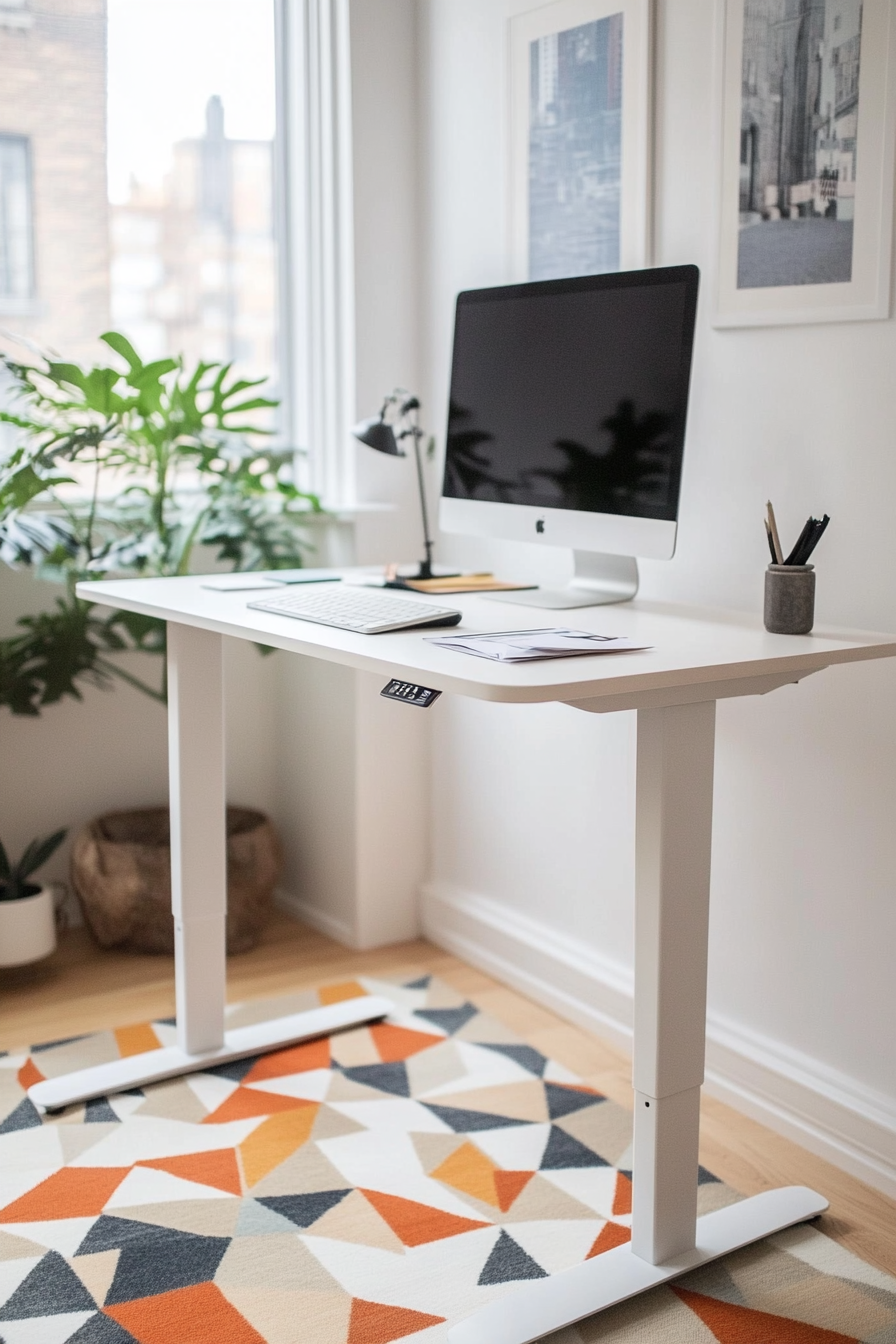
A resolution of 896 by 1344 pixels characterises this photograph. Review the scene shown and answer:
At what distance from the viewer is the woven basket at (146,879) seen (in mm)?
2824

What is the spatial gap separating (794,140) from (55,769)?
78.1 inches

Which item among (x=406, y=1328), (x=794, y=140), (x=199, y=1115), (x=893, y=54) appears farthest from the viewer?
(x=199, y=1115)

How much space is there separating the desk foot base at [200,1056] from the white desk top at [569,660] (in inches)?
31.7

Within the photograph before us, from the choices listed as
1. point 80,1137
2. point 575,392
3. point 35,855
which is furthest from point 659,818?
point 35,855

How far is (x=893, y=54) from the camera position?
1.84 metres

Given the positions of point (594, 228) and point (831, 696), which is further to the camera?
point (594, 228)

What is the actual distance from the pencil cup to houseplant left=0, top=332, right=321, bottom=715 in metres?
1.21

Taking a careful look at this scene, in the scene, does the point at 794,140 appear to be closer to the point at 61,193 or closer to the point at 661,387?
the point at 661,387

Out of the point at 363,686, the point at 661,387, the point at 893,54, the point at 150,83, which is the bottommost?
the point at 363,686

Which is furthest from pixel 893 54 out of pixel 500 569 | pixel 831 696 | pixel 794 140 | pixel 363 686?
pixel 363 686

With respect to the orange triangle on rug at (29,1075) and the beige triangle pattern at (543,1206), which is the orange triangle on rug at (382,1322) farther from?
the orange triangle on rug at (29,1075)

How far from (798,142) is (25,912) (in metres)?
1.95

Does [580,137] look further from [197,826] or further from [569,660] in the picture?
[197,826]

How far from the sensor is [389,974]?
2.81m
